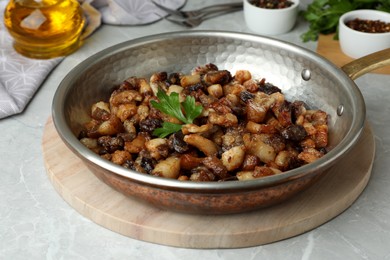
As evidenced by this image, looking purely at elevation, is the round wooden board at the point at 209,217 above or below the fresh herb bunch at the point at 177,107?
below

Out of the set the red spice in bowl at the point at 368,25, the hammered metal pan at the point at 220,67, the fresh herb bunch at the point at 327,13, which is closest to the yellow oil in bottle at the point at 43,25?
the hammered metal pan at the point at 220,67

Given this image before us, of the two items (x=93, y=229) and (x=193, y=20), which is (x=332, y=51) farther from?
(x=93, y=229)

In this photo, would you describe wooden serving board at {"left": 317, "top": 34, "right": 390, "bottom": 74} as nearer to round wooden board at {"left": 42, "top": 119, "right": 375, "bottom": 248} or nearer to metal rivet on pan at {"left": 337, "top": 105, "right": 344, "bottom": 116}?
metal rivet on pan at {"left": 337, "top": 105, "right": 344, "bottom": 116}

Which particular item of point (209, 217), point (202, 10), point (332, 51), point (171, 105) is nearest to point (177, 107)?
point (171, 105)

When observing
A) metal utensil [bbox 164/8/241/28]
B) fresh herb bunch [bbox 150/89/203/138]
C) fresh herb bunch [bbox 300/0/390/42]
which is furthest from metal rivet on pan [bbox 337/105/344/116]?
metal utensil [bbox 164/8/241/28]

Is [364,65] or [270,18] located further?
[270,18]

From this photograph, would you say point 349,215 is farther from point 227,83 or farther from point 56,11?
point 56,11

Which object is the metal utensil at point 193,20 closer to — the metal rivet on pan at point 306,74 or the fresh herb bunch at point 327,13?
the fresh herb bunch at point 327,13
